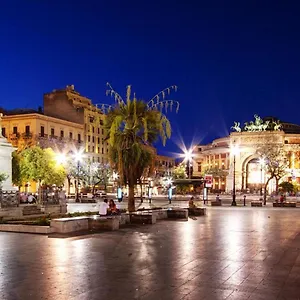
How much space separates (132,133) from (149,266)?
1310cm

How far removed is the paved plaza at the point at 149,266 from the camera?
8.80 metres

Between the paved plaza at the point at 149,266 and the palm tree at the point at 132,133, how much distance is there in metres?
6.32

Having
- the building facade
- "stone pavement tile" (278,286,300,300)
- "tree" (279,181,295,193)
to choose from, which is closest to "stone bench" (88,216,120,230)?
"stone pavement tile" (278,286,300,300)

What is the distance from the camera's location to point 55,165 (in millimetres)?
50562

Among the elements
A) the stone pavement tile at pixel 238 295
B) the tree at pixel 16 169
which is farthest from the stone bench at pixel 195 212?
the stone pavement tile at pixel 238 295

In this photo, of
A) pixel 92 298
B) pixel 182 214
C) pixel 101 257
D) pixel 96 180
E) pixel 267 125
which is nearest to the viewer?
pixel 92 298

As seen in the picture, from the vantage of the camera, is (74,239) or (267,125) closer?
(74,239)

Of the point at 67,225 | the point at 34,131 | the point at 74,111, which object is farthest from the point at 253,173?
the point at 67,225

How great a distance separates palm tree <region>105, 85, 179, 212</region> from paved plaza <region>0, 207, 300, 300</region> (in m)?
6.32

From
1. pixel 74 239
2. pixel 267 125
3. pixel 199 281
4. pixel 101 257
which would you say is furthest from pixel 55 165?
pixel 267 125

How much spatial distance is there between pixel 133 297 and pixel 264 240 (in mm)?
9744

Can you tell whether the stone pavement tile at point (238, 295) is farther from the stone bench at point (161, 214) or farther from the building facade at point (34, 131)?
the building facade at point (34, 131)

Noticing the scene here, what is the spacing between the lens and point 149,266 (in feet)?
37.0

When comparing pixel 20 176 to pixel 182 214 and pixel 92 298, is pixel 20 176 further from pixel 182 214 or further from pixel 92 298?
pixel 92 298
